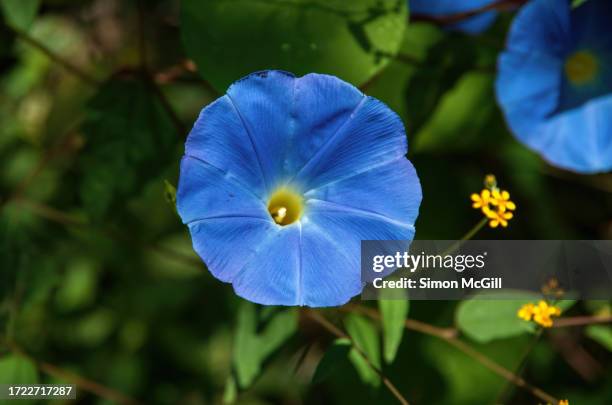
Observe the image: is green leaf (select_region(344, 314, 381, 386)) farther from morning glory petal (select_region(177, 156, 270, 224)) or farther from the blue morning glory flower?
morning glory petal (select_region(177, 156, 270, 224))

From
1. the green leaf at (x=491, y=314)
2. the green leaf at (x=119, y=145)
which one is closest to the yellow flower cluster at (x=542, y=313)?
the green leaf at (x=491, y=314)

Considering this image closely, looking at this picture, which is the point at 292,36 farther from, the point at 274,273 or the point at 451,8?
the point at 274,273

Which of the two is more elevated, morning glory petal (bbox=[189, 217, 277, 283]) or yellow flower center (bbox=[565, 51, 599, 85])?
yellow flower center (bbox=[565, 51, 599, 85])

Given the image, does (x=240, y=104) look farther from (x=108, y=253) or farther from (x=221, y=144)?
(x=108, y=253)

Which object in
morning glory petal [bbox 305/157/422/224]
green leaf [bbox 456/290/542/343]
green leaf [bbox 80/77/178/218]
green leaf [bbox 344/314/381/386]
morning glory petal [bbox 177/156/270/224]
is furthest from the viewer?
green leaf [bbox 80/77/178/218]

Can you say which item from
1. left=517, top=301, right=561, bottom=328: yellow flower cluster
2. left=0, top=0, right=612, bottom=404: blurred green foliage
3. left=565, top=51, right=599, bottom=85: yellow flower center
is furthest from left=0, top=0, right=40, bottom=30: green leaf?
left=565, top=51, right=599, bottom=85: yellow flower center

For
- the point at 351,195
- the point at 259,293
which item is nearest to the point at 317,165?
the point at 351,195
